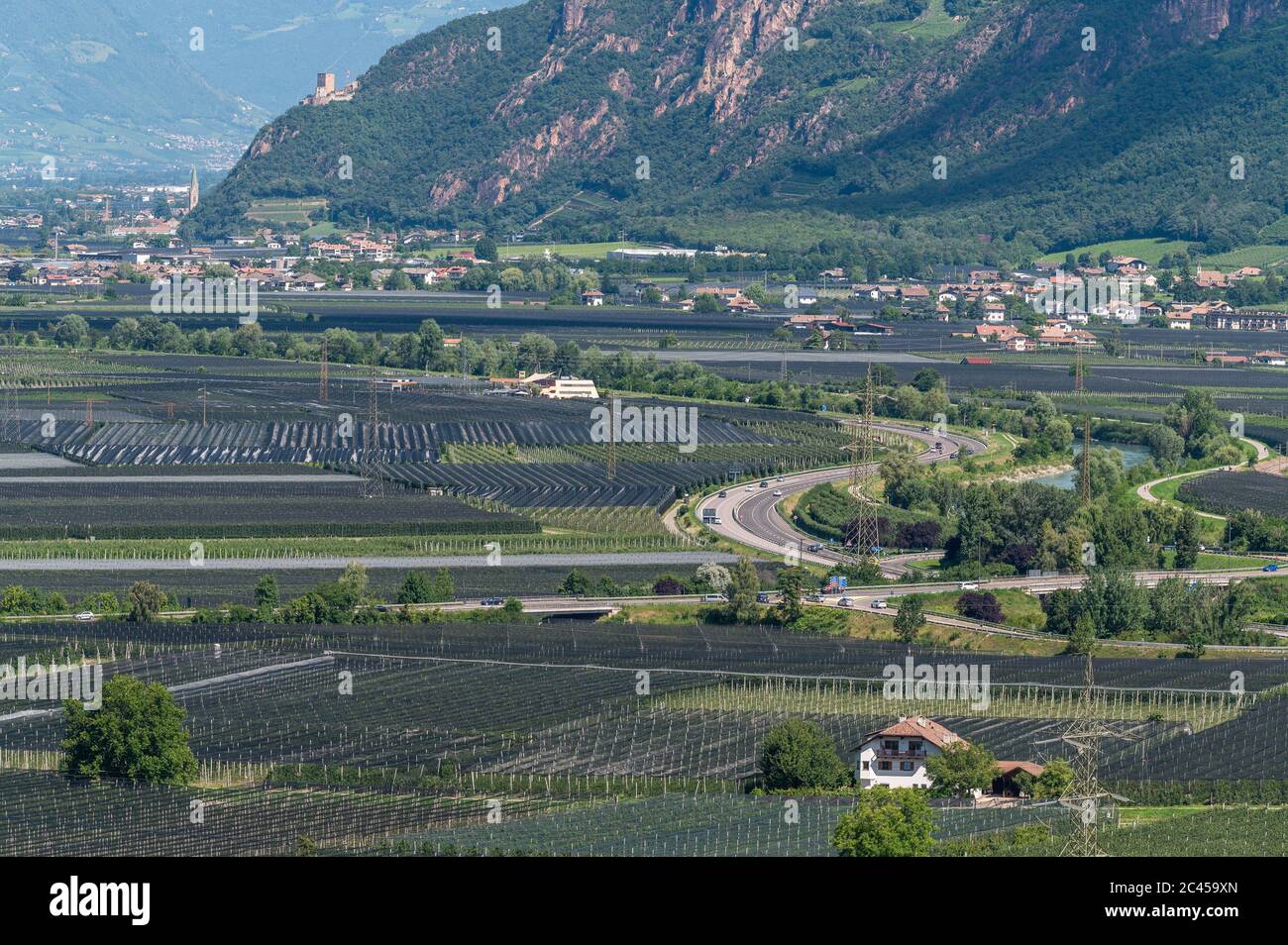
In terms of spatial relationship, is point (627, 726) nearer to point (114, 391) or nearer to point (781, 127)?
point (114, 391)

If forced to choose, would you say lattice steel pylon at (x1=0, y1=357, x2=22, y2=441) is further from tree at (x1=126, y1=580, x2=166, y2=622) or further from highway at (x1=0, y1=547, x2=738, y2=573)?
tree at (x1=126, y1=580, x2=166, y2=622)

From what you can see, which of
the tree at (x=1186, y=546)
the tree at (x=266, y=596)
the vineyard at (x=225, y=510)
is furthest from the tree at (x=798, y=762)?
the vineyard at (x=225, y=510)

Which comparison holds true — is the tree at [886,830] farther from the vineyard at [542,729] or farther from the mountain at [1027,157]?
the mountain at [1027,157]

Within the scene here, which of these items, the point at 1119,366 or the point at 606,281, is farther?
the point at 606,281

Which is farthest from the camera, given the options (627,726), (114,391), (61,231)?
(61,231)

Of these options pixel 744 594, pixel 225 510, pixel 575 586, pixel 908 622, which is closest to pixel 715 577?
pixel 744 594

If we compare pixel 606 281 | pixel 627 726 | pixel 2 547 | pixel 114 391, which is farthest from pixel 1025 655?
pixel 606 281
